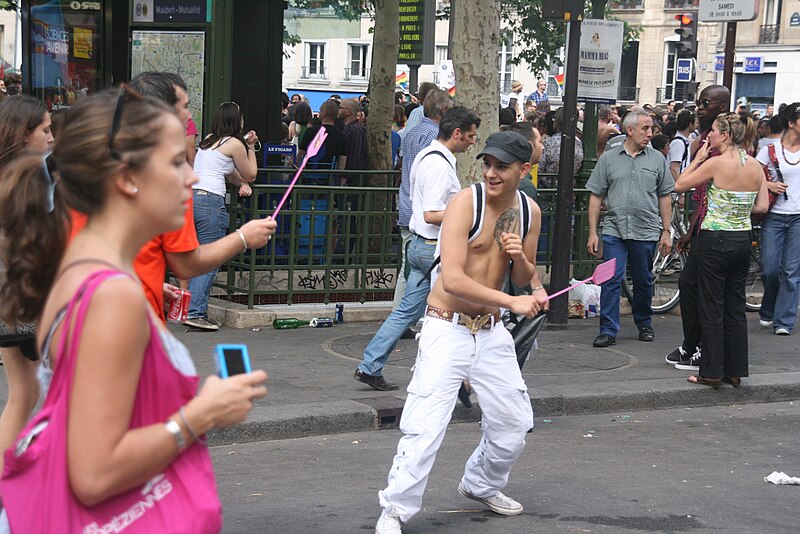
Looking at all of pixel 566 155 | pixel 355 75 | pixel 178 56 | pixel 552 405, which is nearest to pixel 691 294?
pixel 552 405

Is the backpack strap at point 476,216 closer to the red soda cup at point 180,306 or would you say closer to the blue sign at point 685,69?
the red soda cup at point 180,306

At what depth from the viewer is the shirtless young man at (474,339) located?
495 cm

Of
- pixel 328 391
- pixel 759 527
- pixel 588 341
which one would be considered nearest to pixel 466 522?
pixel 759 527

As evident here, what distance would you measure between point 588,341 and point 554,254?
0.81 metres

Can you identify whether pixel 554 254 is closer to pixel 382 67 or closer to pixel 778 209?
pixel 778 209

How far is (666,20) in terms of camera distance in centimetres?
5434

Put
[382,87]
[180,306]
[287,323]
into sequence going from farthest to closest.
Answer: [382,87] → [287,323] → [180,306]

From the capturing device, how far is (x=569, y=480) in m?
6.22

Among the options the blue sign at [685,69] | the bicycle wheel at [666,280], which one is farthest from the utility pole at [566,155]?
the blue sign at [685,69]

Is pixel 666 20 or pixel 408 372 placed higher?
pixel 666 20

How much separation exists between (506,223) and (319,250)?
546cm

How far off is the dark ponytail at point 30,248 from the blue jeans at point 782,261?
9047mm

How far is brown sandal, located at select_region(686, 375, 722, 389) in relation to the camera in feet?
27.7

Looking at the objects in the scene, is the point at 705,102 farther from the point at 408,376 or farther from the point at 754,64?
the point at 754,64
